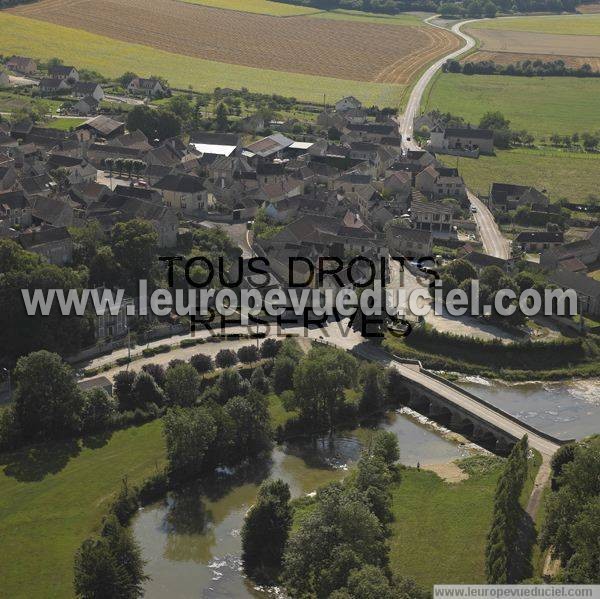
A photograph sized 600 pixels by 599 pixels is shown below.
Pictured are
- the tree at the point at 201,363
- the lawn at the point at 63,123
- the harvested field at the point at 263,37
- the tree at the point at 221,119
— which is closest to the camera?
the tree at the point at 201,363

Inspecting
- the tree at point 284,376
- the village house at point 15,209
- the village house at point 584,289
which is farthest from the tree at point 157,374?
the village house at point 584,289

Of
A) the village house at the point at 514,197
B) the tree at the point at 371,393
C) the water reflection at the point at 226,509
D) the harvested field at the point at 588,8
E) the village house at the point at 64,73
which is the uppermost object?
the harvested field at the point at 588,8

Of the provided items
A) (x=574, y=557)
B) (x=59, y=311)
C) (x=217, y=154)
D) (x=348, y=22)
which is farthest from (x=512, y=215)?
(x=348, y=22)

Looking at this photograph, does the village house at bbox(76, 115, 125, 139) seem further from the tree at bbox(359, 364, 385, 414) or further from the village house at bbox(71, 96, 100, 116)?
the tree at bbox(359, 364, 385, 414)

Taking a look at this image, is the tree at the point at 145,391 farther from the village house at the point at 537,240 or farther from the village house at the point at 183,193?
the village house at the point at 537,240

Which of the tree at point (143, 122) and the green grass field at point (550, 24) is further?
the green grass field at point (550, 24)

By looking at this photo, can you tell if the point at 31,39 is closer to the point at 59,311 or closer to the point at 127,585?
the point at 59,311
